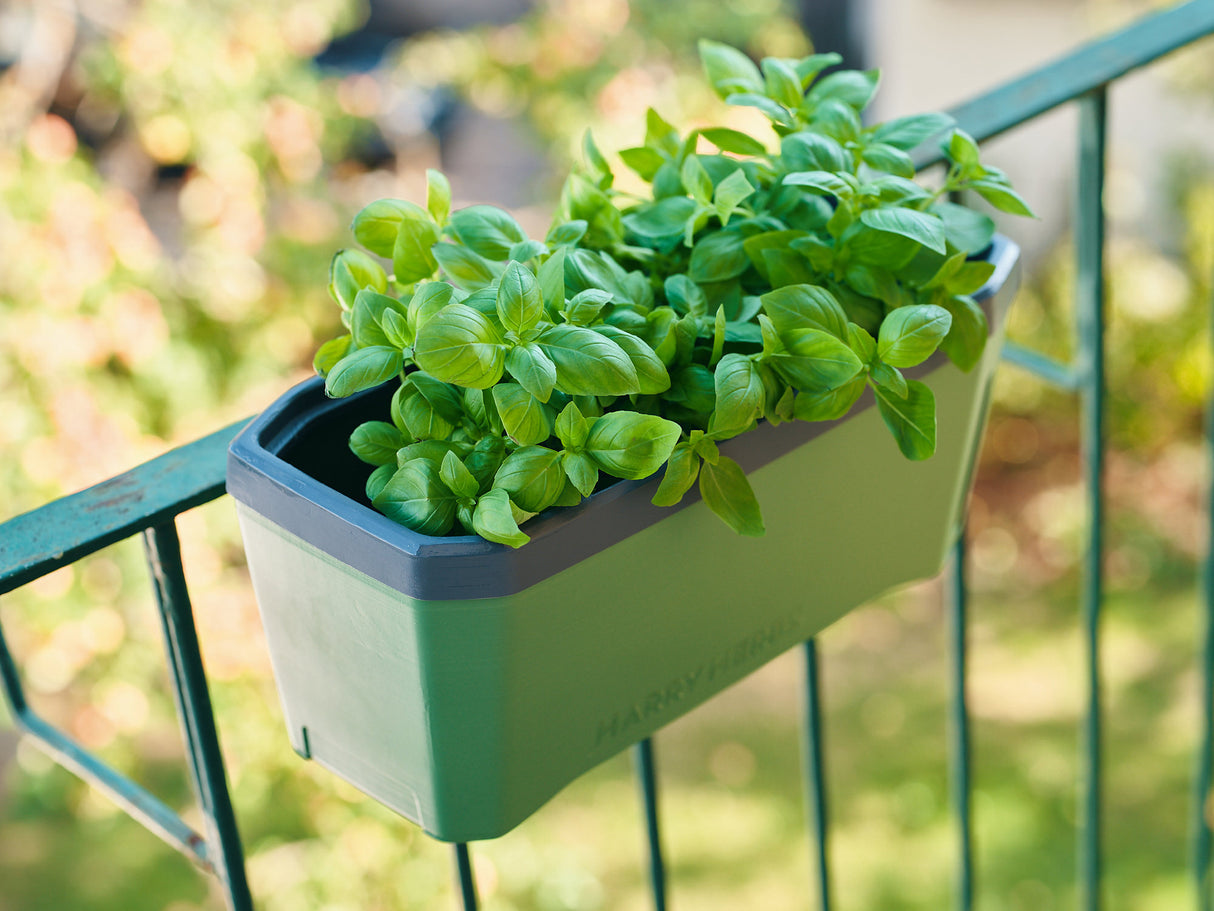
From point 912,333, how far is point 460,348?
0.70 feet

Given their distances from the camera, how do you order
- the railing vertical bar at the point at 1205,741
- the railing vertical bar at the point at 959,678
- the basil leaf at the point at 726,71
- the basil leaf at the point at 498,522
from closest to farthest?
the basil leaf at the point at 498,522
the basil leaf at the point at 726,71
the railing vertical bar at the point at 959,678
the railing vertical bar at the point at 1205,741

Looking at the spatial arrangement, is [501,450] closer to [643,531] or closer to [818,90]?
[643,531]

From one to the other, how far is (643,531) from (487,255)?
168 mm

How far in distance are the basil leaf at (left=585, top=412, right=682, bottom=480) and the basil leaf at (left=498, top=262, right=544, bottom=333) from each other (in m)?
0.05

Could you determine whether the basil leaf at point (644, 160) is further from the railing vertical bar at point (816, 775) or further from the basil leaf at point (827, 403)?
the railing vertical bar at point (816, 775)

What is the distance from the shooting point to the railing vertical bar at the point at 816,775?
878 millimetres

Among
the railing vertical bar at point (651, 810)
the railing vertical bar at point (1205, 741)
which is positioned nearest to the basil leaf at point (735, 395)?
the railing vertical bar at point (651, 810)

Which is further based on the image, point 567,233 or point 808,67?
point 808,67

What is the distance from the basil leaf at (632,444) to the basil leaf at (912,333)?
13 centimetres

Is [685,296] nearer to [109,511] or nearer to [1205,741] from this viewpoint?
[109,511]

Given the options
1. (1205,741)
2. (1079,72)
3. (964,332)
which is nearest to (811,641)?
(964,332)

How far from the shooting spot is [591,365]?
1.66 feet

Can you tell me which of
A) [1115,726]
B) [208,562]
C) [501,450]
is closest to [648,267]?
[501,450]

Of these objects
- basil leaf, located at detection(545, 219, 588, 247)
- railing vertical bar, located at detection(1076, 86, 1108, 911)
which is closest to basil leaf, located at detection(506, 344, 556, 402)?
basil leaf, located at detection(545, 219, 588, 247)
